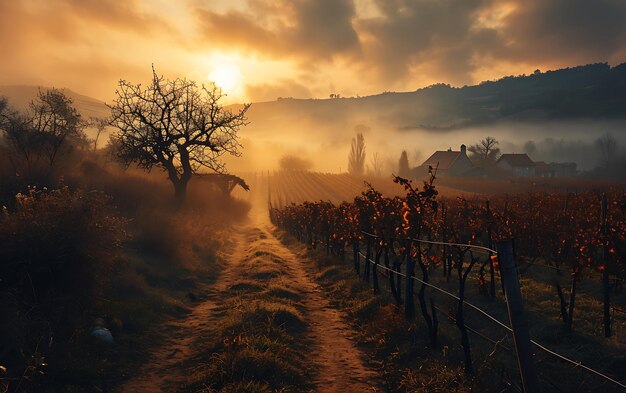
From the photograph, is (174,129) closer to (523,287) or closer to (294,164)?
(523,287)

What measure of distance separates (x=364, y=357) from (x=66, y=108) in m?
44.0

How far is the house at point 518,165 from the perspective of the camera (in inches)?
4163

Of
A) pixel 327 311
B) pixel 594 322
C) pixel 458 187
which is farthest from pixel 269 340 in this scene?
pixel 458 187

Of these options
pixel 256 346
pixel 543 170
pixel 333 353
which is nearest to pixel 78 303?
pixel 256 346

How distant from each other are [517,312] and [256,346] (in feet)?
18.5

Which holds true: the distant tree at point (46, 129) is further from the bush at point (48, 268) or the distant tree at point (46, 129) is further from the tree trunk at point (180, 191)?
the bush at point (48, 268)

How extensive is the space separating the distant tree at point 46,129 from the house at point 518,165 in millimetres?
97791

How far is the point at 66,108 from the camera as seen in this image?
41562mm

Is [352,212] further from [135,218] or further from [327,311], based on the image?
[135,218]

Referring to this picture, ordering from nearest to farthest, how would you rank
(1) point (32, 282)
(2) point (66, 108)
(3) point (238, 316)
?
(1) point (32, 282) → (3) point (238, 316) → (2) point (66, 108)

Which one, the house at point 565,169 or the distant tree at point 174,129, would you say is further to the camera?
the house at point 565,169

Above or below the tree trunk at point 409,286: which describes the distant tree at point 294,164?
above

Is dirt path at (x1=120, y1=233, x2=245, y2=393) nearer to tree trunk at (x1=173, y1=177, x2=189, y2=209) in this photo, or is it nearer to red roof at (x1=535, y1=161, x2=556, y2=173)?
tree trunk at (x1=173, y1=177, x2=189, y2=209)

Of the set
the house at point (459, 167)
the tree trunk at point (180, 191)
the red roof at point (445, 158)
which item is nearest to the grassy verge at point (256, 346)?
the tree trunk at point (180, 191)
